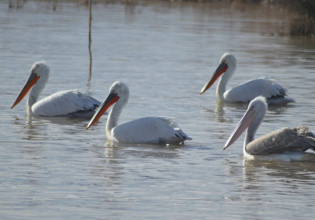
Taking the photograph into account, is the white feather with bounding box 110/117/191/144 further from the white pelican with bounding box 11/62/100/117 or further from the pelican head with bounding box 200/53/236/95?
the pelican head with bounding box 200/53/236/95

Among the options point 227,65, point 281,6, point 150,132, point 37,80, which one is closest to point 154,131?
point 150,132

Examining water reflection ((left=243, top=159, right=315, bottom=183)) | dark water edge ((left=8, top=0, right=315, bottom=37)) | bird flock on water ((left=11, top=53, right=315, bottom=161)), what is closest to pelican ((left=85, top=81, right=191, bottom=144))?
bird flock on water ((left=11, top=53, right=315, bottom=161))

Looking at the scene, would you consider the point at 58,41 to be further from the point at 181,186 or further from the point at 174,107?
the point at 181,186

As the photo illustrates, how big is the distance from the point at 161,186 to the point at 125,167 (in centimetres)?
87

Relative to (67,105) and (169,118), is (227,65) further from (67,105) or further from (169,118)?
(169,118)

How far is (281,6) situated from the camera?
129 feet

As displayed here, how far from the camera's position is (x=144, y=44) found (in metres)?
21.2

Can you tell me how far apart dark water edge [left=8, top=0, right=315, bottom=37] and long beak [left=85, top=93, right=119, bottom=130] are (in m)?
15.5

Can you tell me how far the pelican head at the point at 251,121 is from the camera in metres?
8.40

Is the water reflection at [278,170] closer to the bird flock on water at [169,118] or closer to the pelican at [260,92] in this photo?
the bird flock on water at [169,118]

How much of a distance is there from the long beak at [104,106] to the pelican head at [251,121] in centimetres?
164

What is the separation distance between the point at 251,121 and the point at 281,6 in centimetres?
3163

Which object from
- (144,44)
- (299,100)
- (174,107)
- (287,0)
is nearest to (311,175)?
(174,107)

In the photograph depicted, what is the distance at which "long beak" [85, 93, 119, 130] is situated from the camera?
9516 millimetres
